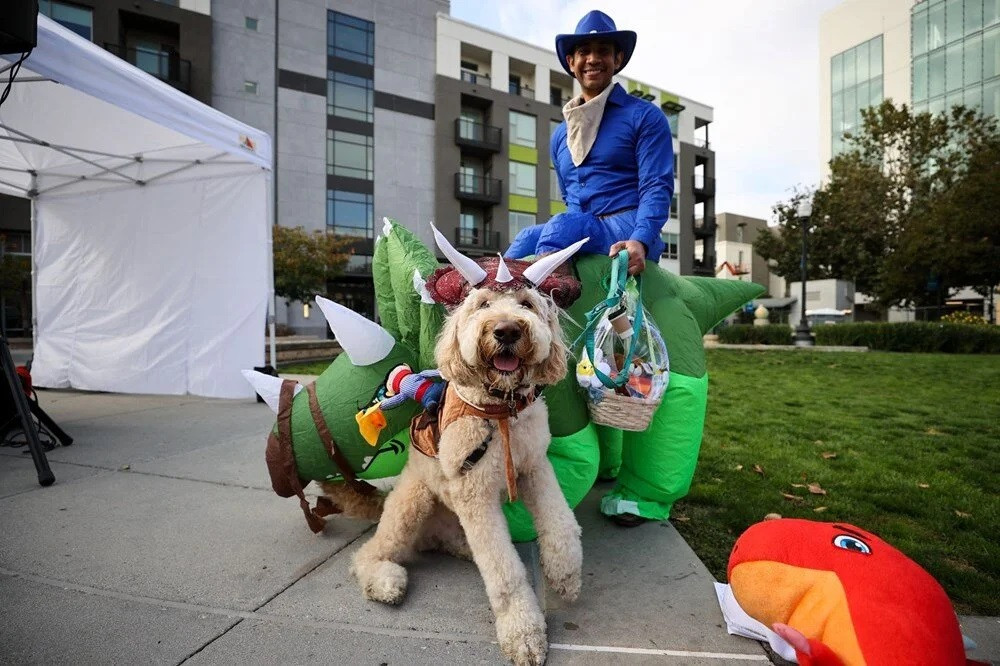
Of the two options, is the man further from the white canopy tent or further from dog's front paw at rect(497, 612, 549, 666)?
the white canopy tent

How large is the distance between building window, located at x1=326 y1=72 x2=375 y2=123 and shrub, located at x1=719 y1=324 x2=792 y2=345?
17.8 m

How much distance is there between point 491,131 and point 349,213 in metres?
8.89

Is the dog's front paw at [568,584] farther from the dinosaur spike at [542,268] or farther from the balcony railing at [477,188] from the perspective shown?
the balcony railing at [477,188]

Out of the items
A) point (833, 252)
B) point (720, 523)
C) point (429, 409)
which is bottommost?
point (720, 523)

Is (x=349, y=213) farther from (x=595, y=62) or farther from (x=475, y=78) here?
(x=595, y=62)

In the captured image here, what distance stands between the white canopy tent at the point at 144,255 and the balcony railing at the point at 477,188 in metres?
19.6

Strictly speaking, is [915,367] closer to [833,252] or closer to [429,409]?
[429,409]

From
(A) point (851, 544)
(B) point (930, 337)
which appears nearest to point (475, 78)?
(B) point (930, 337)

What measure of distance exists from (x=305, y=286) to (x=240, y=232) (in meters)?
10.9

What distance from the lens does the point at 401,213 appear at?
78.9 feet

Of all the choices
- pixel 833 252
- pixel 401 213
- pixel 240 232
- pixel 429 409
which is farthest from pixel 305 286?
pixel 833 252

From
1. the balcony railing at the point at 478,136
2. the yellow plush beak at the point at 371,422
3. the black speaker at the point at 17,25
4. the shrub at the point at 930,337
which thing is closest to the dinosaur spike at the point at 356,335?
the yellow plush beak at the point at 371,422

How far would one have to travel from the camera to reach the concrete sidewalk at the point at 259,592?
1641 mm

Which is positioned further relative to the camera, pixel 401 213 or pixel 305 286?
pixel 401 213
